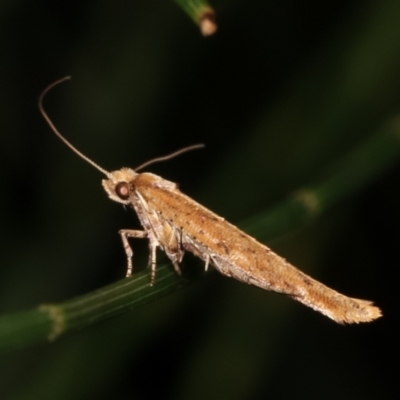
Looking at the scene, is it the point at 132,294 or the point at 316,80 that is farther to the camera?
the point at 316,80

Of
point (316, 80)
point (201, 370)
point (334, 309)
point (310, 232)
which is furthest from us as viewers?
point (316, 80)

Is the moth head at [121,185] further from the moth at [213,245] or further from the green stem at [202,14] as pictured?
the green stem at [202,14]

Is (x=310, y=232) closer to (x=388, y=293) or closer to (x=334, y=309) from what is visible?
(x=388, y=293)

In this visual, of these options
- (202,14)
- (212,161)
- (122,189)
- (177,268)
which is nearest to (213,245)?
(177,268)

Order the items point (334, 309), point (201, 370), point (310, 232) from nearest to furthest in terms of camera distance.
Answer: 1. point (334, 309)
2. point (201, 370)
3. point (310, 232)

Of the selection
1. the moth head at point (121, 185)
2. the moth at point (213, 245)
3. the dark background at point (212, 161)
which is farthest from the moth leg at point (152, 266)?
the dark background at point (212, 161)

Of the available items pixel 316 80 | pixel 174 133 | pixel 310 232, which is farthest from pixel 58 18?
pixel 310 232

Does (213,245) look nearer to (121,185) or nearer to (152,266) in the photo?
(152,266)

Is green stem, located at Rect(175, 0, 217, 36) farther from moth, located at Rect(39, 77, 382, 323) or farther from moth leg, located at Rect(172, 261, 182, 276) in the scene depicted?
moth leg, located at Rect(172, 261, 182, 276)

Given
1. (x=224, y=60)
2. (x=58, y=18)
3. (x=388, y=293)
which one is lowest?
(x=388, y=293)
